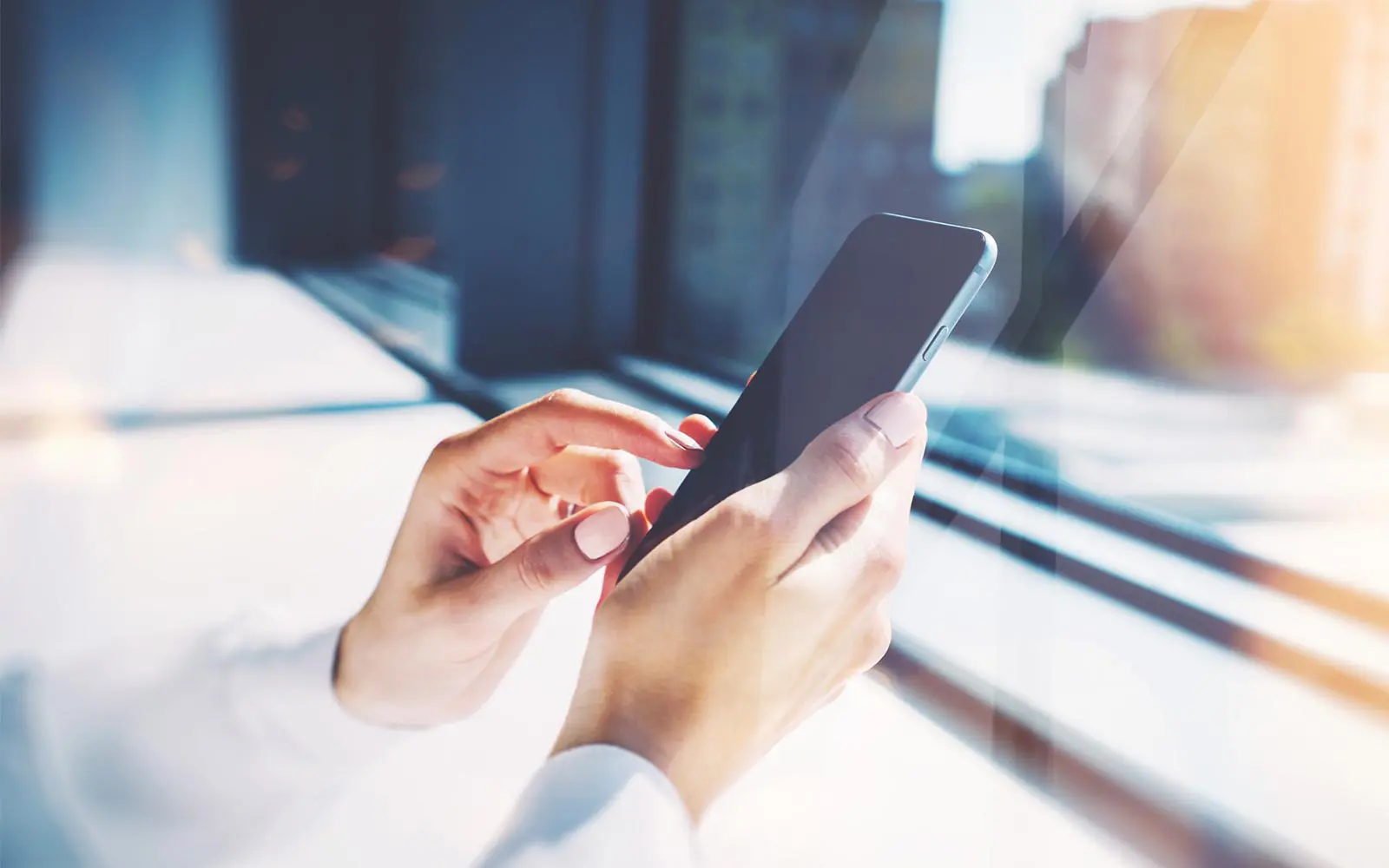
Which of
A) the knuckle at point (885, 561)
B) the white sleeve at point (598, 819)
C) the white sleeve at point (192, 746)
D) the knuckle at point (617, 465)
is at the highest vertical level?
the knuckle at point (885, 561)

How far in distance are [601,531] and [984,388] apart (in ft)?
1.58

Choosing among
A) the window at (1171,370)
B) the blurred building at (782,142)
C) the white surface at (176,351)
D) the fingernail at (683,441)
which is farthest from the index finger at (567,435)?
the white surface at (176,351)

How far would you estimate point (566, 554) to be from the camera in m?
0.46

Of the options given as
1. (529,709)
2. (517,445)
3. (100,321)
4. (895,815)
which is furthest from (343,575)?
(100,321)

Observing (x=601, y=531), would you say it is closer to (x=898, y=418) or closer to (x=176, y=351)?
(x=898, y=418)

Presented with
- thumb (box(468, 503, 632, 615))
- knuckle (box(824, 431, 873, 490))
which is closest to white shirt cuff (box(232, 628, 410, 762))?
thumb (box(468, 503, 632, 615))

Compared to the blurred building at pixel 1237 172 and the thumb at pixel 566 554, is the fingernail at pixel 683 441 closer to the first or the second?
the thumb at pixel 566 554

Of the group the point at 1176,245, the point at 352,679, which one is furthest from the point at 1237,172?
the point at 352,679

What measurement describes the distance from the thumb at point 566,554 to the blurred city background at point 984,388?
0.18 meters

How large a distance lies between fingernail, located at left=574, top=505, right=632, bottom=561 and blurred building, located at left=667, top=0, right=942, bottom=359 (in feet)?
1.80

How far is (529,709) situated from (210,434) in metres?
0.89

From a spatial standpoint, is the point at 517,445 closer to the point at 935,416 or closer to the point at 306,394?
the point at 935,416

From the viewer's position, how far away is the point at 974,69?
2.64 ft

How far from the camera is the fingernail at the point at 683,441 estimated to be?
1.64ft
